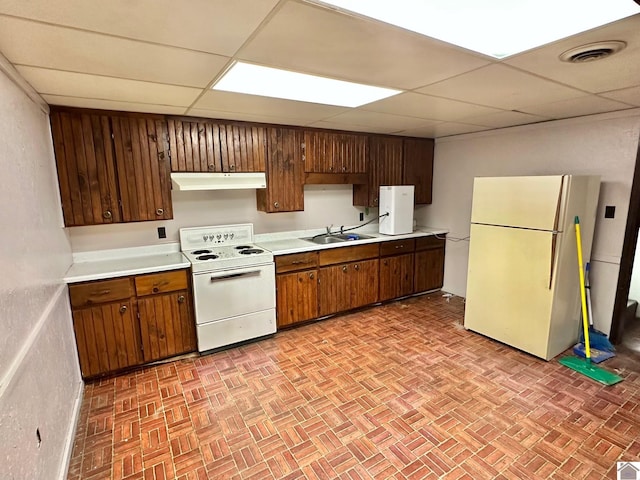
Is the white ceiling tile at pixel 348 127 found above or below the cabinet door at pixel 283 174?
above

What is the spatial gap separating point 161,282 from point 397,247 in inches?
110

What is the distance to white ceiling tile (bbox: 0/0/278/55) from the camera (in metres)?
1.14

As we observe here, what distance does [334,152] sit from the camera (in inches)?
155

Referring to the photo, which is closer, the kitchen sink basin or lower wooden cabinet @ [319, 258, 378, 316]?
lower wooden cabinet @ [319, 258, 378, 316]

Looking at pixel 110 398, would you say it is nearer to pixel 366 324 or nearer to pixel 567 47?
pixel 366 324

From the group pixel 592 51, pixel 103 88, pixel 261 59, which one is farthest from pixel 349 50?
pixel 103 88

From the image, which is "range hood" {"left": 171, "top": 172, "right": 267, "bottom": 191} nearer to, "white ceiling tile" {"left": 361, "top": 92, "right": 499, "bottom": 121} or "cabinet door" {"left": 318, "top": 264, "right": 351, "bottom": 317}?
"cabinet door" {"left": 318, "top": 264, "right": 351, "bottom": 317}

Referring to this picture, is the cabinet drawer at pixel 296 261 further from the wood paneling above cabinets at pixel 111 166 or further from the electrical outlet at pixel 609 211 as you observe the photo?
the electrical outlet at pixel 609 211

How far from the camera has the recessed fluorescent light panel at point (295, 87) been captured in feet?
6.42

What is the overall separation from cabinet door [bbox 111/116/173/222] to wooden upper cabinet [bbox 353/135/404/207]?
7.76 feet

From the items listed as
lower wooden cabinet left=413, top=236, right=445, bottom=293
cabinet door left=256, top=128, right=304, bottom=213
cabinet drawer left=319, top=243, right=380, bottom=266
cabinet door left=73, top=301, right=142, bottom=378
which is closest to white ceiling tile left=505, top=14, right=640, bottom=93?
cabinet door left=256, top=128, right=304, bottom=213

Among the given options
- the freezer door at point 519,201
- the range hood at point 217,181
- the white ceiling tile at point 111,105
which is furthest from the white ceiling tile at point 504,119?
the white ceiling tile at point 111,105

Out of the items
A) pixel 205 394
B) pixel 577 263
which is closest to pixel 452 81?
pixel 577 263

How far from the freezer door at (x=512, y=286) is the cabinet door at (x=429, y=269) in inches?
40.2
